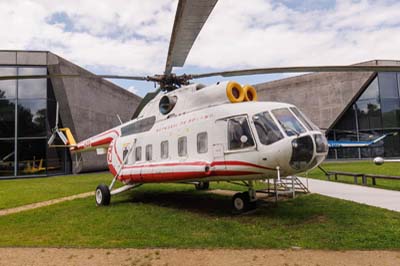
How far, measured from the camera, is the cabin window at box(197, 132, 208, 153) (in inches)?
328

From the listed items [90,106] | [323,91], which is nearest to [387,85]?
[323,91]

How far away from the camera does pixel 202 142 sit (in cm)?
843

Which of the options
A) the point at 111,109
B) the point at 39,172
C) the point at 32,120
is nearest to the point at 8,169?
the point at 39,172

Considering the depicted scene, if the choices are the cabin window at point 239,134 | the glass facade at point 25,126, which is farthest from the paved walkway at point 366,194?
the glass facade at point 25,126

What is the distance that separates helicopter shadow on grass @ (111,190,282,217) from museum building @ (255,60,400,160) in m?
28.1

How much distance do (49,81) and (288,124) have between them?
24.9 metres

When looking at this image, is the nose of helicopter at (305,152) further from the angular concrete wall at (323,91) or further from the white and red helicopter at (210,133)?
the angular concrete wall at (323,91)

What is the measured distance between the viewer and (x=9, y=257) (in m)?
5.50

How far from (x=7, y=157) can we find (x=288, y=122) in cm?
2509

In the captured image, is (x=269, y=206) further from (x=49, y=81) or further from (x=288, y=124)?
(x=49, y=81)

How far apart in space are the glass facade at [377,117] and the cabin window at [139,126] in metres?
28.9

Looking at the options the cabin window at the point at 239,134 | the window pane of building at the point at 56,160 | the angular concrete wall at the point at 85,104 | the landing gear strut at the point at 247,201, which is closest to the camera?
the cabin window at the point at 239,134

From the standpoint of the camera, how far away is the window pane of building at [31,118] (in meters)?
26.1

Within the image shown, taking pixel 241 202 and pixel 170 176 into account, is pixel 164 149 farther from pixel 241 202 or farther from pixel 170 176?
pixel 241 202
